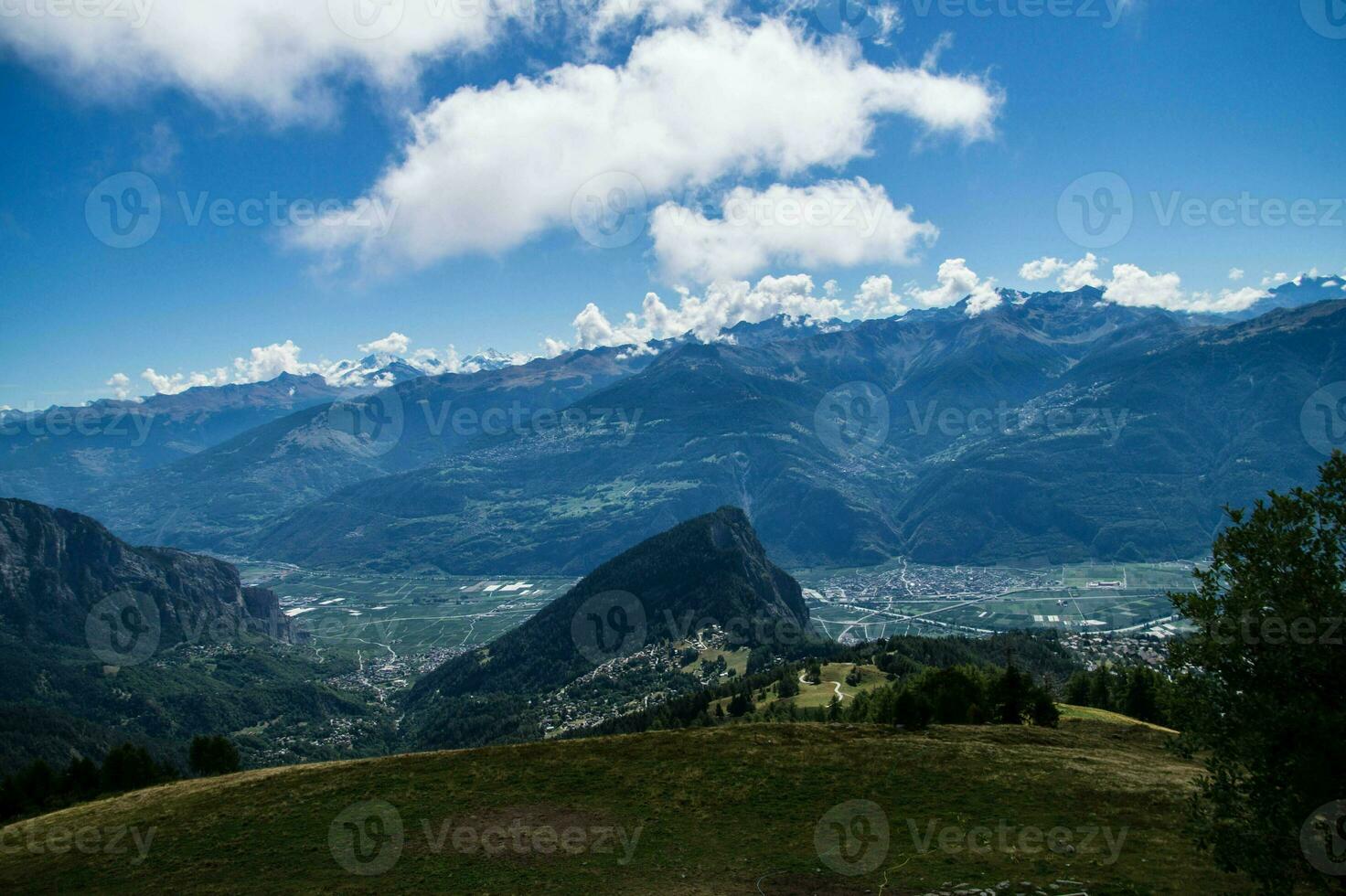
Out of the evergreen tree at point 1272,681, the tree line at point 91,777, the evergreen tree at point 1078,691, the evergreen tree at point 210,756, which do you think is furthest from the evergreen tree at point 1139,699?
the evergreen tree at point 210,756

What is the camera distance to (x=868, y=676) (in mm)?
156250

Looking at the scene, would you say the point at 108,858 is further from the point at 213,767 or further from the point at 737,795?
the point at 213,767

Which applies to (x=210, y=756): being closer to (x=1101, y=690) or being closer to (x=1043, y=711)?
(x=1043, y=711)

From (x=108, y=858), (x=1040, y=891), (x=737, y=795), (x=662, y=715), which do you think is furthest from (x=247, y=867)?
(x=662, y=715)

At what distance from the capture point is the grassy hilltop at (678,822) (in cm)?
3488

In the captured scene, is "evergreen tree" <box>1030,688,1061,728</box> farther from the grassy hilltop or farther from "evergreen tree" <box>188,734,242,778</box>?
"evergreen tree" <box>188,734,242,778</box>

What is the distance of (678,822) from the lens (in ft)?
141

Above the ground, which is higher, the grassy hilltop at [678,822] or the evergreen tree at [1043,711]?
the grassy hilltop at [678,822]

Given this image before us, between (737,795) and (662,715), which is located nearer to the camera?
(737,795)

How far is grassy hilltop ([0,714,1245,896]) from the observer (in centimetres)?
3488

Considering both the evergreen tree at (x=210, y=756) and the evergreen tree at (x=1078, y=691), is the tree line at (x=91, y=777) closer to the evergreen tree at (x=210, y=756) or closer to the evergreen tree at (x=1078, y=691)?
the evergreen tree at (x=210, y=756)

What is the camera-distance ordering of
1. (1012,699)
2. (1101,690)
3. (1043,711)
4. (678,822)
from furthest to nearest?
(1101,690), (1012,699), (1043,711), (678,822)

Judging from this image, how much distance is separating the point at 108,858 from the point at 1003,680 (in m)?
73.6

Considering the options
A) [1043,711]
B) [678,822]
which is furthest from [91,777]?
[1043,711]
